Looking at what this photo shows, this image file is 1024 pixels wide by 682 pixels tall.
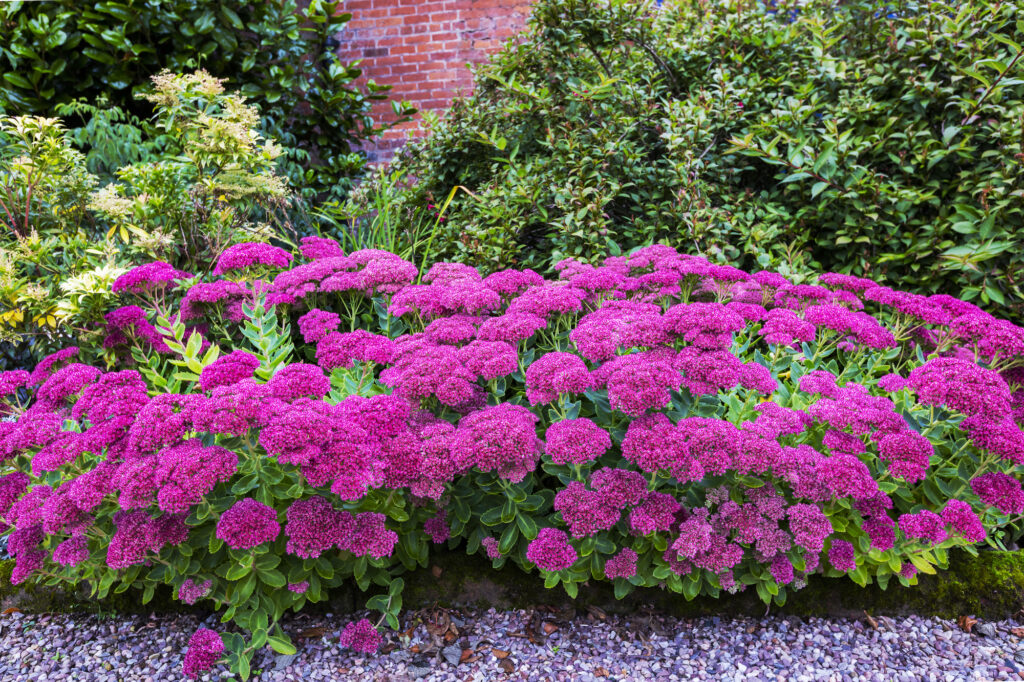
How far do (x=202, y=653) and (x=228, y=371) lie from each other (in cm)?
83

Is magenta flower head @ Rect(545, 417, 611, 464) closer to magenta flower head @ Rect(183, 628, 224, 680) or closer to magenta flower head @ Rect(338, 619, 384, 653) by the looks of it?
magenta flower head @ Rect(338, 619, 384, 653)

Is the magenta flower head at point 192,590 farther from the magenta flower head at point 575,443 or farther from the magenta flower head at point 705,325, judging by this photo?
the magenta flower head at point 705,325

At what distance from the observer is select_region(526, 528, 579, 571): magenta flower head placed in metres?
1.80

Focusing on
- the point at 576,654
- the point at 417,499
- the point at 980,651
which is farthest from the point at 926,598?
the point at 417,499

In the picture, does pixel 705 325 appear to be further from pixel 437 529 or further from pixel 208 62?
pixel 208 62

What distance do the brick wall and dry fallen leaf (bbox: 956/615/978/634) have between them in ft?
20.9

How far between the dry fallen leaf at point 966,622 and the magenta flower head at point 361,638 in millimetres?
2007

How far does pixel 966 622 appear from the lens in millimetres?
2139

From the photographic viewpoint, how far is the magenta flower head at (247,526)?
1.65m

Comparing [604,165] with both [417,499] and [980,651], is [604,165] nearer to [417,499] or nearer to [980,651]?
[417,499]

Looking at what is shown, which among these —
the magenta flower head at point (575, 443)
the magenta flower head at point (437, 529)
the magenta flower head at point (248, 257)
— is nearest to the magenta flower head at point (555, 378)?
the magenta flower head at point (575, 443)

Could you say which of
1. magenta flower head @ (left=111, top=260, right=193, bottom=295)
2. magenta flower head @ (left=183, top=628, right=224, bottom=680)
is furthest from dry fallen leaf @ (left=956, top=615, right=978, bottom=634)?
magenta flower head @ (left=111, top=260, right=193, bottom=295)

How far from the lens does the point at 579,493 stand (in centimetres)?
179

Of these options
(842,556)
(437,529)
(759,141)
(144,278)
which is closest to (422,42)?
(759,141)
